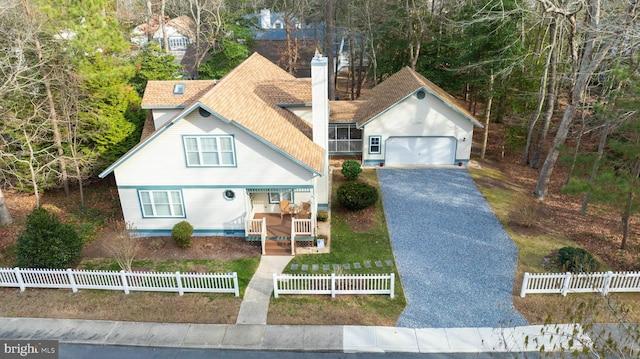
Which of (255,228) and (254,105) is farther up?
(254,105)

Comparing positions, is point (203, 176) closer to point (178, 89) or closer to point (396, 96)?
point (178, 89)

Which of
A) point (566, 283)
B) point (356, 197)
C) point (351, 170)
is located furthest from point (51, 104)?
point (566, 283)

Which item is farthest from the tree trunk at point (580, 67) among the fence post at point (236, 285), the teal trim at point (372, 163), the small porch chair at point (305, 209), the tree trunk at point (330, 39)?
the tree trunk at point (330, 39)

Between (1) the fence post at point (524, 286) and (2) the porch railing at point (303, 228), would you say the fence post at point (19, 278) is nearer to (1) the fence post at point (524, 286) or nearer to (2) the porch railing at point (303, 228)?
(2) the porch railing at point (303, 228)

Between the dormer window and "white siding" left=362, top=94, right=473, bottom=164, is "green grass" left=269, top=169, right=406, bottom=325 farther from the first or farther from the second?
the dormer window

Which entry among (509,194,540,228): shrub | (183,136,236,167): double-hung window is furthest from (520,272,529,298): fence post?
(183,136,236,167): double-hung window

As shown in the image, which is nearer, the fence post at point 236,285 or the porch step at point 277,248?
the fence post at point 236,285
